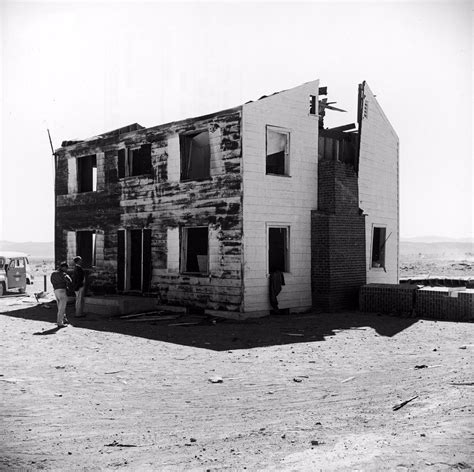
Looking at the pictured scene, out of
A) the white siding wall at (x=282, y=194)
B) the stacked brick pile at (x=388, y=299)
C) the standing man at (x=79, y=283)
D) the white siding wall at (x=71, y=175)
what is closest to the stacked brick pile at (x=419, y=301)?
the stacked brick pile at (x=388, y=299)

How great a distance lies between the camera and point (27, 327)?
1507 centimetres

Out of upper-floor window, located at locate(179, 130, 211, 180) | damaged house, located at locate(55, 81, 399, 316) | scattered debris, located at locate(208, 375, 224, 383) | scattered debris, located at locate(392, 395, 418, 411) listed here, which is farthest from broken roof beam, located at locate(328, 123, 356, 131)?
scattered debris, located at locate(392, 395, 418, 411)

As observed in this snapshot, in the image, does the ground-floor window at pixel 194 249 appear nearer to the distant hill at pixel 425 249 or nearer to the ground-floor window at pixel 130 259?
the ground-floor window at pixel 130 259

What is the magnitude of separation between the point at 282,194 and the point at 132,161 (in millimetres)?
6379

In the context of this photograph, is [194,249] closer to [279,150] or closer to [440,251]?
[279,150]

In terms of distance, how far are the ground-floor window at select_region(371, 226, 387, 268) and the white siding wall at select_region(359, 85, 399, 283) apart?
181 millimetres

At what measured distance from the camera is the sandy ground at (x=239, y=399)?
540cm

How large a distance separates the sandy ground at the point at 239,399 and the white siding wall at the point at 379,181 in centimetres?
606

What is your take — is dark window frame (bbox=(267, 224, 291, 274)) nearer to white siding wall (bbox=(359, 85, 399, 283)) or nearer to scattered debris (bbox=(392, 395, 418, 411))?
white siding wall (bbox=(359, 85, 399, 283))

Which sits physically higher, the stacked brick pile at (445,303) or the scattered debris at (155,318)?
the stacked brick pile at (445,303)

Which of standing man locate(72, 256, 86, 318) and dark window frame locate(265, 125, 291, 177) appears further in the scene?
dark window frame locate(265, 125, 291, 177)

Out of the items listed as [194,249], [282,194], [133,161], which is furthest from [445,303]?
[133,161]

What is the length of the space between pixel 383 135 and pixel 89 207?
11.6 meters

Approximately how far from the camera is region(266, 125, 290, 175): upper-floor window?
16.9 meters
